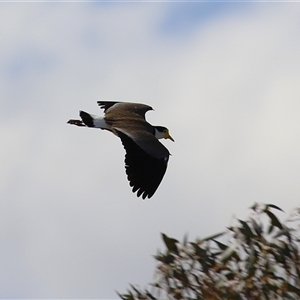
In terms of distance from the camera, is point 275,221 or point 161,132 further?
point 161,132

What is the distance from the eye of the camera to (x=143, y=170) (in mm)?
7469

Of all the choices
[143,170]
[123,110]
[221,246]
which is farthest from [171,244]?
[123,110]

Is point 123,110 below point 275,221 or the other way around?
the other way around

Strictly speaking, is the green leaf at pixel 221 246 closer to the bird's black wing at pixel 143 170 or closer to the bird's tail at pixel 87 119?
the bird's black wing at pixel 143 170

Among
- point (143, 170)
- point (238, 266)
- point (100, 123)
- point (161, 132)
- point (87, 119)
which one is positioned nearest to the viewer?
point (238, 266)

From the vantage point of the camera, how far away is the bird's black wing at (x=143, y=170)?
748 centimetres

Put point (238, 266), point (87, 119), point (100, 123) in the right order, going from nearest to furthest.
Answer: point (238, 266)
point (100, 123)
point (87, 119)

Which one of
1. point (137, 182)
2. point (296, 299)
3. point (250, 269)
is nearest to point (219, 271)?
point (250, 269)

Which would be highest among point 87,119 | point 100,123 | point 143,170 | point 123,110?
point 123,110

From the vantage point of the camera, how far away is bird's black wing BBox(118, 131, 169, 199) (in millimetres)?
7477

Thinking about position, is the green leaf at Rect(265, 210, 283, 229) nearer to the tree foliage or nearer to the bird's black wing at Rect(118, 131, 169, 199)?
the tree foliage

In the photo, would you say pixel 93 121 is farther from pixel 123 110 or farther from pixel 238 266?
pixel 238 266

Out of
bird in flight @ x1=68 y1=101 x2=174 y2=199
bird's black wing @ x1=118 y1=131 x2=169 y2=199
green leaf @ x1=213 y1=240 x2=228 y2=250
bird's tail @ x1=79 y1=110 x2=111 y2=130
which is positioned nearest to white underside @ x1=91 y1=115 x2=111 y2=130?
bird's tail @ x1=79 y1=110 x2=111 y2=130

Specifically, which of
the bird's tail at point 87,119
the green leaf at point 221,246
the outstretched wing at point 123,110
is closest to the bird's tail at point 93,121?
the bird's tail at point 87,119
